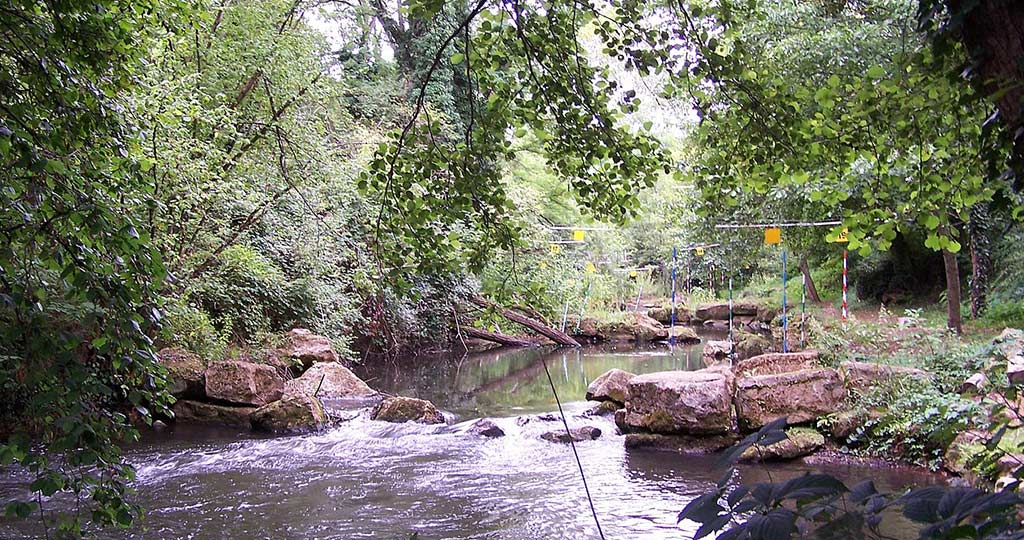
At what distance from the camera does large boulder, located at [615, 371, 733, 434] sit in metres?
7.81

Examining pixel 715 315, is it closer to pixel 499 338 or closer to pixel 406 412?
pixel 499 338

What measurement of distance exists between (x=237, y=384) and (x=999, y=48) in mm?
9059

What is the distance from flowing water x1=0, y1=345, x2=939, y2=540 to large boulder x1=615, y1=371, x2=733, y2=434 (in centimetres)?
37

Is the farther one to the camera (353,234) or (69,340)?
(353,234)

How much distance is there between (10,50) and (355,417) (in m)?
7.23

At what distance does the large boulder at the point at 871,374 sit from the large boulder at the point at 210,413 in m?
6.72

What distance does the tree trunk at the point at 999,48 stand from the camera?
4.90 ft

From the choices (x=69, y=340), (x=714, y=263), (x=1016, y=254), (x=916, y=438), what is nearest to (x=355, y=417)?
(x=916, y=438)

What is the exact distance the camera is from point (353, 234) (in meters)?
12.5

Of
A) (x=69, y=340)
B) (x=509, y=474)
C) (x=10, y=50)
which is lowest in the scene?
(x=509, y=474)

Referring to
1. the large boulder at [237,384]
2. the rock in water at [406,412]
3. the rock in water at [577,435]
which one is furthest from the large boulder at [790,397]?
the large boulder at [237,384]

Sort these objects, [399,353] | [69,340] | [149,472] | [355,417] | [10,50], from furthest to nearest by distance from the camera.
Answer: [399,353] < [355,417] < [149,472] < [10,50] < [69,340]

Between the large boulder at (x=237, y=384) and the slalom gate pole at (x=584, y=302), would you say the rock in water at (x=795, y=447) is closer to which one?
the large boulder at (x=237, y=384)

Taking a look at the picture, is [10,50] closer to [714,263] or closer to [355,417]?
[355,417]
